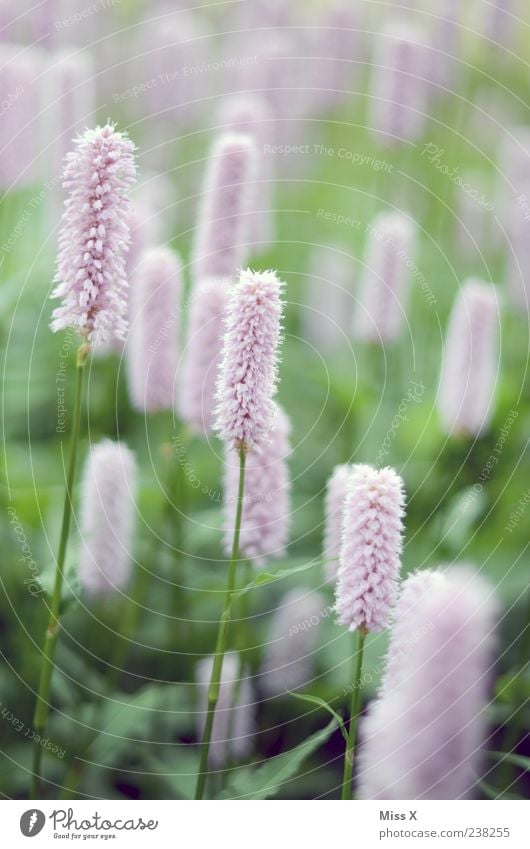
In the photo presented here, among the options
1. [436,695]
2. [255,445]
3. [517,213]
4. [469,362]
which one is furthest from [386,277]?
[436,695]

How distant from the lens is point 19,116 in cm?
210

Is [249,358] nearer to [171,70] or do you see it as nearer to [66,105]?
[66,105]

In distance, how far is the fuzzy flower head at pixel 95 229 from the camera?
126 cm

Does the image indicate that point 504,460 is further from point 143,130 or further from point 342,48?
point 143,130

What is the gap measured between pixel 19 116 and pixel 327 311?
4.10 ft

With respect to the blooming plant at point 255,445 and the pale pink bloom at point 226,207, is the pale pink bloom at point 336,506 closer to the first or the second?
the blooming plant at point 255,445

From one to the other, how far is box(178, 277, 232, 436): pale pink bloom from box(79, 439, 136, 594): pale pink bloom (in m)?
0.16

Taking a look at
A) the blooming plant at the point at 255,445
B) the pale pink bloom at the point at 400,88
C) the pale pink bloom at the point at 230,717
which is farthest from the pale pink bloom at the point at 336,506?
the pale pink bloom at the point at 400,88

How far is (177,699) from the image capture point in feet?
6.39

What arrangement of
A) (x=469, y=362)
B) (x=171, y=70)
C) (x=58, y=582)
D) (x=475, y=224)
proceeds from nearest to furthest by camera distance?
(x=58, y=582), (x=469, y=362), (x=171, y=70), (x=475, y=224)

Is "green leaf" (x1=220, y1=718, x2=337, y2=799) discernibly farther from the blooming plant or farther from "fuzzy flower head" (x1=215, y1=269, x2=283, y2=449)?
"fuzzy flower head" (x1=215, y1=269, x2=283, y2=449)

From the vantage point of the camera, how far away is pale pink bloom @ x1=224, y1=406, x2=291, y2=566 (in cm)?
153
